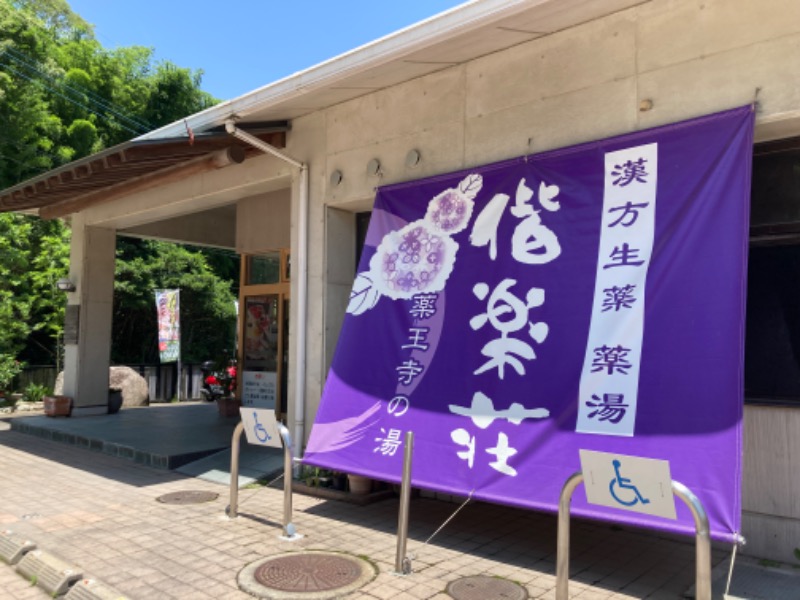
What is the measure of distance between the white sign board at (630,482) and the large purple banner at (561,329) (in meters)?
0.03

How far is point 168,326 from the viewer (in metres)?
17.8

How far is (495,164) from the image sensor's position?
242 inches

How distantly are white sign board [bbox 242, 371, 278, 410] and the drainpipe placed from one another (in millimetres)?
3032

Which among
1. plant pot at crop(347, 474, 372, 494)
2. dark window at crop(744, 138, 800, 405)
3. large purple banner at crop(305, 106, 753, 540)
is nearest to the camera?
large purple banner at crop(305, 106, 753, 540)

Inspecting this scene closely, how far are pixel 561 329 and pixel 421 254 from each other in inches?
76.5

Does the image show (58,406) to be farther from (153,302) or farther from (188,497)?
(153,302)

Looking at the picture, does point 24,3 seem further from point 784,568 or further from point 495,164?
point 784,568

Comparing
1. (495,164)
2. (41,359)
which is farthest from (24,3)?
(495,164)

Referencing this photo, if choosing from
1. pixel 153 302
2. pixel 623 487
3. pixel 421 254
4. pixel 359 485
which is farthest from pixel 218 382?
pixel 623 487

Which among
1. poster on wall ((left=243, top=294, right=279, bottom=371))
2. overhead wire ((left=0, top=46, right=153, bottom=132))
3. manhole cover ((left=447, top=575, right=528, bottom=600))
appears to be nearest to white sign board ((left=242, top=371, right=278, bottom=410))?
poster on wall ((left=243, top=294, right=279, bottom=371))

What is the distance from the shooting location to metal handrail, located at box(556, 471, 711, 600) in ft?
10.1

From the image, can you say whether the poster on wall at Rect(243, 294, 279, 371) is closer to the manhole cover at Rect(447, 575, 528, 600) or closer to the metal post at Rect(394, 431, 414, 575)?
the metal post at Rect(394, 431, 414, 575)

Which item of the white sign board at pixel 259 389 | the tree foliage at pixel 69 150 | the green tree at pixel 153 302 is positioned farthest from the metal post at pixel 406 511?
the green tree at pixel 153 302

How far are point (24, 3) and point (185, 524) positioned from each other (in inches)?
1085
